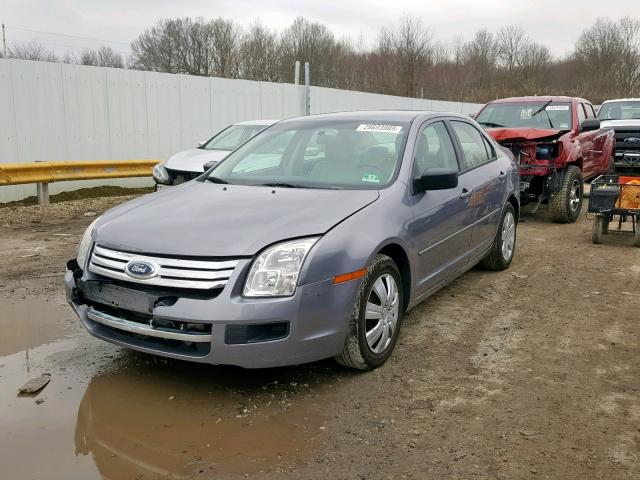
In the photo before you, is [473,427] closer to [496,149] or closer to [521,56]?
[496,149]

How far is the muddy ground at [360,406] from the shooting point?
9.24ft

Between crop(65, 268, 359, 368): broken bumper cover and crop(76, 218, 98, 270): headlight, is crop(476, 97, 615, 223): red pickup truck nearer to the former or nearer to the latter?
crop(65, 268, 359, 368): broken bumper cover

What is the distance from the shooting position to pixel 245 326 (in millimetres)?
3158

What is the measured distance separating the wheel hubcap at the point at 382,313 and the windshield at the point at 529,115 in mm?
6703

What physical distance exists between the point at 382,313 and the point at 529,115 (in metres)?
7.11

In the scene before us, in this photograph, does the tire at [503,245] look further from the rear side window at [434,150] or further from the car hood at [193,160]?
the car hood at [193,160]

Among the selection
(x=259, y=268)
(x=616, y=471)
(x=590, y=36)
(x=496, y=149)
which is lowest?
(x=616, y=471)

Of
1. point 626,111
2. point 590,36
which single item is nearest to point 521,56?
point 590,36

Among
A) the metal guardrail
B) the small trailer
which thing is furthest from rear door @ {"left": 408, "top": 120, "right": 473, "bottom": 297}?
the metal guardrail

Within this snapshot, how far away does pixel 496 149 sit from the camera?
6.12 m

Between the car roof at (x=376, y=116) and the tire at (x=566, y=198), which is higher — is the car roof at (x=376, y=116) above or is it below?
above

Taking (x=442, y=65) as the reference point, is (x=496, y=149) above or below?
below

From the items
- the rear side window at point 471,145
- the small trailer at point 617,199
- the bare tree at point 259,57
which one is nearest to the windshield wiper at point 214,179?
the rear side window at point 471,145

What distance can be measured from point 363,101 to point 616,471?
731 inches
